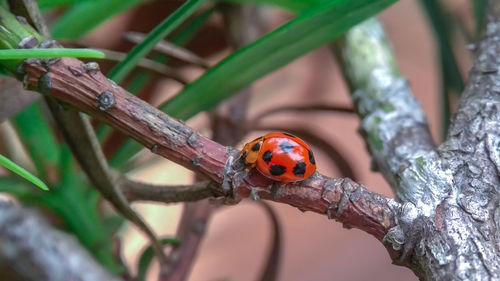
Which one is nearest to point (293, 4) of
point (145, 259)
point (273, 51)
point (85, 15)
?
point (273, 51)

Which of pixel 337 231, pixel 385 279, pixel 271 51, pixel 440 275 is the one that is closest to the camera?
pixel 440 275

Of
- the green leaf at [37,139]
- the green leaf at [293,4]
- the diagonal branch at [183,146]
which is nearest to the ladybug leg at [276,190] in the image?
the diagonal branch at [183,146]

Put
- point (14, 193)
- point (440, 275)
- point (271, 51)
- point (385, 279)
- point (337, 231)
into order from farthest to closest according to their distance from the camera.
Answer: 1. point (337, 231)
2. point (385, 279)
3. point (14, 193)
4. point (271, 51)
5. point (440, 275)

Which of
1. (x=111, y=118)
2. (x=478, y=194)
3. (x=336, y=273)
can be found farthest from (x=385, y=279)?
(x=111, y=118)

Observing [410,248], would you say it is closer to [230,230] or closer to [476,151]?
[476,151]

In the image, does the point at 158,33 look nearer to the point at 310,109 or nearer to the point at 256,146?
the point at 256,146

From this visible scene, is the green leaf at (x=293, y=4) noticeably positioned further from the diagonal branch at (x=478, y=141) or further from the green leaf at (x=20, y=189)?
the green leaf at (x=20, y=189)

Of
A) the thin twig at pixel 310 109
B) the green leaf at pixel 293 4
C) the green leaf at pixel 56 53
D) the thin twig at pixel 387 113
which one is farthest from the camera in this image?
the thin twig at pixel 310 109
